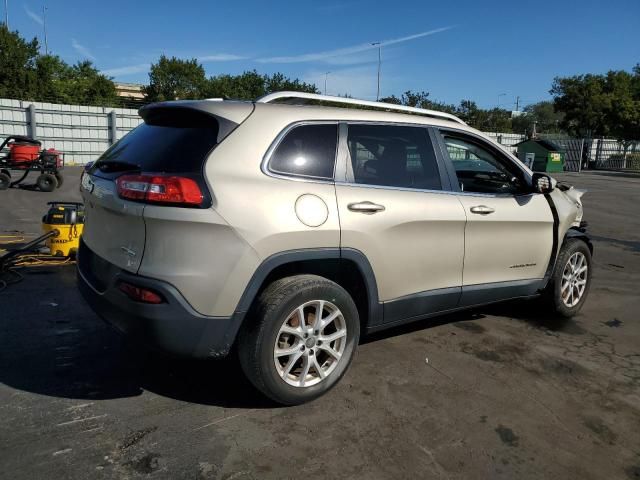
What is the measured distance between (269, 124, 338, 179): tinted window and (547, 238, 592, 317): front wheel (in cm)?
259

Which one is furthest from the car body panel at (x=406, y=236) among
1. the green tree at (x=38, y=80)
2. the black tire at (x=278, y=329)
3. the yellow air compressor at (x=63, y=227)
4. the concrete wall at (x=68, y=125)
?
the green tree at (x=38, y=80)

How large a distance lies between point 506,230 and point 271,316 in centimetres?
219

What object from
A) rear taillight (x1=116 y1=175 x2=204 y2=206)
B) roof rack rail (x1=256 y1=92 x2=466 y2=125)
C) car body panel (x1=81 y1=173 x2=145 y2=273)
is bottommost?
car body panel (x1=81 y1=173 x2=145 y2=273)

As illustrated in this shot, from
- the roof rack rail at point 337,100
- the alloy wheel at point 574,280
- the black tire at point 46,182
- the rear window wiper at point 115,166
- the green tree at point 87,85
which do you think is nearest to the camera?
the rear window wiper at point 115,166

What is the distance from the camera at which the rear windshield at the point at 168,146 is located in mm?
2811

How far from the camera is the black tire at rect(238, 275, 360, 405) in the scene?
9.28ft

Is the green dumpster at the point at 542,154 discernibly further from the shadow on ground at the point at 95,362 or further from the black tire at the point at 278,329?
the black tire at the point at 278,329

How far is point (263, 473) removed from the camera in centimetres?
247

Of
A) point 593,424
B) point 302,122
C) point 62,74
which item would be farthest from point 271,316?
point 62,74

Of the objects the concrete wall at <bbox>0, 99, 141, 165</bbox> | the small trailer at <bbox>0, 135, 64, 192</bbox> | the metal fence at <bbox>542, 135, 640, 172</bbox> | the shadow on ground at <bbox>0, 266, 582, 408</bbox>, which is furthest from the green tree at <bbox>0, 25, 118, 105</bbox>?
the shadow on ground at <bbox>0, 266, 582, 408</bbox>

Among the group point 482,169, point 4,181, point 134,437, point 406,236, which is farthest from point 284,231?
point 4,181

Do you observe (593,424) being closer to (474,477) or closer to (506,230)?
(474,477)

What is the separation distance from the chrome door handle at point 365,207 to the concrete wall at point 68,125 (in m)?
20.1

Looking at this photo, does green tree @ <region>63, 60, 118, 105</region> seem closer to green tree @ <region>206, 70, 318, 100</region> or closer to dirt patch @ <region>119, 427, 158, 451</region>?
green tree @ <region>206, 70, 318, 100</region>
